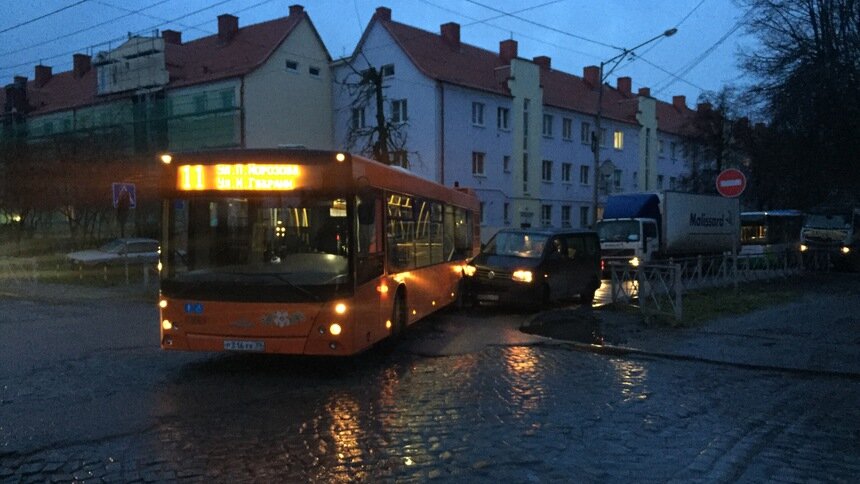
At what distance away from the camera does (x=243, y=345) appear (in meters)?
8.95

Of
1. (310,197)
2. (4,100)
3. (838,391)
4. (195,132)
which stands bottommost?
(838,391)

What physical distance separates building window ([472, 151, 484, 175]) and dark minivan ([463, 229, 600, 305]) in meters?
25.0

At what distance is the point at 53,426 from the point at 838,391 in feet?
27.6

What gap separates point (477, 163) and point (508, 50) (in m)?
10.1

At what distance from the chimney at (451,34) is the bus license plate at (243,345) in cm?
3939

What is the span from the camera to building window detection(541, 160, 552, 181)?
1919 inches

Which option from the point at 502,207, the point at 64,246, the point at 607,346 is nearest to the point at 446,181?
the point at 502,207

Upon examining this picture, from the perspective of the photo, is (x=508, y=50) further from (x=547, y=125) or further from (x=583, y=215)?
(x=583, y=215)

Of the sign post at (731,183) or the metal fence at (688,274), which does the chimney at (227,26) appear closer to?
the metal fence at (688,274)

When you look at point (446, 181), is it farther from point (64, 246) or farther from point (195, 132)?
point (64, 246)

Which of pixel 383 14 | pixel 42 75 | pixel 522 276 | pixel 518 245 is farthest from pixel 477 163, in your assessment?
pixel 42 75

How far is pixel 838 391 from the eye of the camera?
888 centimetres

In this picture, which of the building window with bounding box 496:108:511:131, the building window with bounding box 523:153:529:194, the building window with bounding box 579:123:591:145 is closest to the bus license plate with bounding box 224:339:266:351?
the building window with bounding box 496:108:511:131

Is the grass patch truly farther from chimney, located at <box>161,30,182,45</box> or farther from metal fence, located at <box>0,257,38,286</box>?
chimney, located at <box>161,30,182,45</box>
